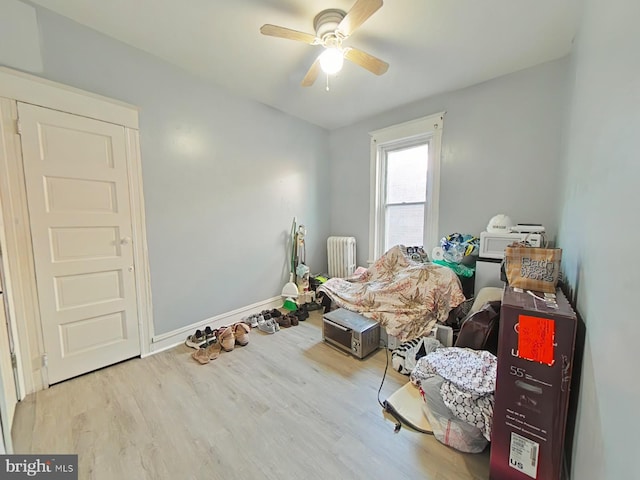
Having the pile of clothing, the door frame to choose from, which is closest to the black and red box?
the pile of clothing

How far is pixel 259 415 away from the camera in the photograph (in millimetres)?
1574

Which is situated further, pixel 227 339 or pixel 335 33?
pixel 227 339

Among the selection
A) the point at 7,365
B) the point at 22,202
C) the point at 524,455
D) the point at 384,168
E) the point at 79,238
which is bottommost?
the point at 524,455

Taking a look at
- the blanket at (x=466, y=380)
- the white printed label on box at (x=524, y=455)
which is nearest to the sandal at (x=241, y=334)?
the blanket at (x=466, y=380)

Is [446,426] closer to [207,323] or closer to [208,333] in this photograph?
[208,333]

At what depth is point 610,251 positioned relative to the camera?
2.51 ft

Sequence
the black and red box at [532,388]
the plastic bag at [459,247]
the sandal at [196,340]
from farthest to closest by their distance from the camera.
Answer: the plastic bag at [459,247] → the sandal at [196,340] → the black and red box at [532,388]

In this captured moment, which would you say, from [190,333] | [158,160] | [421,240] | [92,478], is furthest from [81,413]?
[421,240]

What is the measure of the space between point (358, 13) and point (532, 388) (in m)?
2.12

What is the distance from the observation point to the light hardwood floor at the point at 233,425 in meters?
1.24

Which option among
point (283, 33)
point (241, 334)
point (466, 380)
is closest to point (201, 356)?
point (241, 334)

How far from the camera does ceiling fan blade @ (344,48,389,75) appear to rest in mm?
1802

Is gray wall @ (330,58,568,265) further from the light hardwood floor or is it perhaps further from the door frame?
the door frame

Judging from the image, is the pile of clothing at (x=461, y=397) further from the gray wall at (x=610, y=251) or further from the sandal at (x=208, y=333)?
the sandal at (x=208, y=333)
